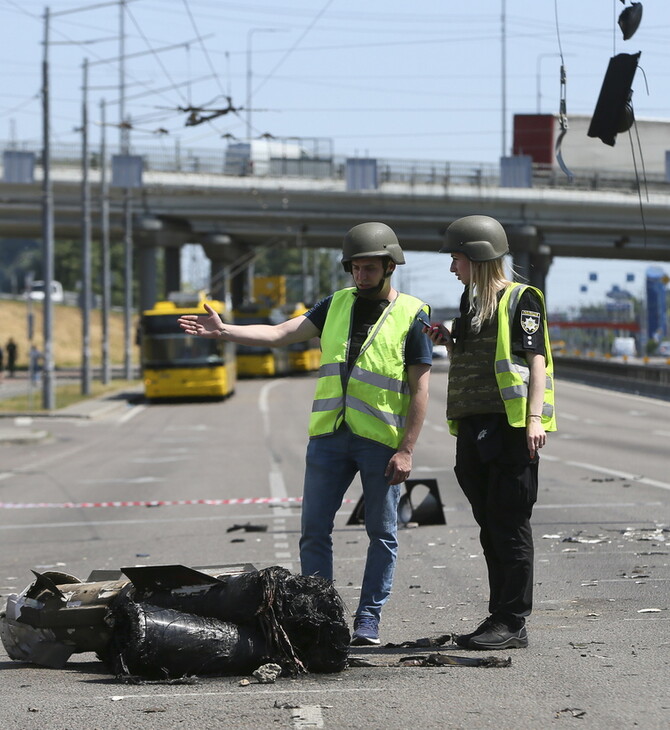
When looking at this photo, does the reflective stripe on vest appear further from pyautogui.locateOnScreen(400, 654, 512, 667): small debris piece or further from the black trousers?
pyautogui.locateOnScreen(400, 654, 512, 667): small debris piece

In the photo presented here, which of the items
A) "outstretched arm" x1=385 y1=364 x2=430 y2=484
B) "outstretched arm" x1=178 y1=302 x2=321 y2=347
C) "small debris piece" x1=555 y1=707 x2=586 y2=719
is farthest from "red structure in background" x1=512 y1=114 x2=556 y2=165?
"small debris piece" x1=555 y1=707 x2=586 y2=719

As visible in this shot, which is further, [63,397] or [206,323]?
[63,397]

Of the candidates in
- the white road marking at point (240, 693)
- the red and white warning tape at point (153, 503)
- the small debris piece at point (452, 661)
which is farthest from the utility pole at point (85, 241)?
the white road marking at point (240, 693)

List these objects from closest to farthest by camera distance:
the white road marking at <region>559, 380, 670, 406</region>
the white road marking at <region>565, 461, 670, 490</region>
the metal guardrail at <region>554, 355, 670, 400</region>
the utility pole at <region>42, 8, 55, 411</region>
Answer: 1. the white road marking at <region>565, 461, 670, 490</region>
2. the utility pole at <region>42, 8, 55, 411</region>
3. the white road marking at <region>559, 380, 670, 406</region>
4. the metal guardrail at <region>554, 355, 670, 400</region>

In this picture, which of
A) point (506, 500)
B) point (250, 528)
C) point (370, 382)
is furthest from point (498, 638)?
point (250, 528)

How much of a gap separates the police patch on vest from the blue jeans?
2.71 feet

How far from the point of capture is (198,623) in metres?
6.13

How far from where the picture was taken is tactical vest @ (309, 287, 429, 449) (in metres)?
6.80

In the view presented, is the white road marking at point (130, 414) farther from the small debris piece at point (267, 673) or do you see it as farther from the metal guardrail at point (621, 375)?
the small debris piece at point (267, 673)

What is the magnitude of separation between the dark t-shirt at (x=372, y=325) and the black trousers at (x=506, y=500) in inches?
14.5

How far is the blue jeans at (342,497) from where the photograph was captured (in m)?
6.85

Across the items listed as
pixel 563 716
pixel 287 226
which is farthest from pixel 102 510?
pixel 287 226

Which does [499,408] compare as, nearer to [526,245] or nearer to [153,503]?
[153,503]

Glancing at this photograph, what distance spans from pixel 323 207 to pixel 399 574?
56724mm
